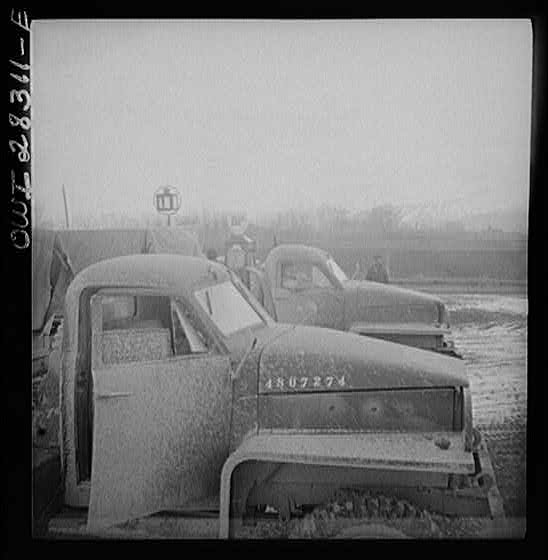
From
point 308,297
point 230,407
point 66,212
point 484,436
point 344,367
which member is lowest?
point 484,436

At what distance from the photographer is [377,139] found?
345 centimetres

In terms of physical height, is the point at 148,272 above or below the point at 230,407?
above

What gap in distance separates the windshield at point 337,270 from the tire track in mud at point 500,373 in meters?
0.34

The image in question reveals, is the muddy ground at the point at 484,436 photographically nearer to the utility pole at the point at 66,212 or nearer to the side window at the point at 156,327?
the side window at the point at 156,327

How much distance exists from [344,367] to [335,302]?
0.74 feet

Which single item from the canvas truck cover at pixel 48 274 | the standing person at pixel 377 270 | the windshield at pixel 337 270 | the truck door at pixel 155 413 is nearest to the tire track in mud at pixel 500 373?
the standing person at pixel 377 270

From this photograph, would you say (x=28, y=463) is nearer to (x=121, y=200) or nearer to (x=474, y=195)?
(x=121, y=200)

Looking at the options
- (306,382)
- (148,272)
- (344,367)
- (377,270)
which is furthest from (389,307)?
(148,272)

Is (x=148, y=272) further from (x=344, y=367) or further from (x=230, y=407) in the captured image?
(x=344, y=367)

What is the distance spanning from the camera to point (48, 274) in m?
3.44

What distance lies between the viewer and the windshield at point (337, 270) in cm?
344
